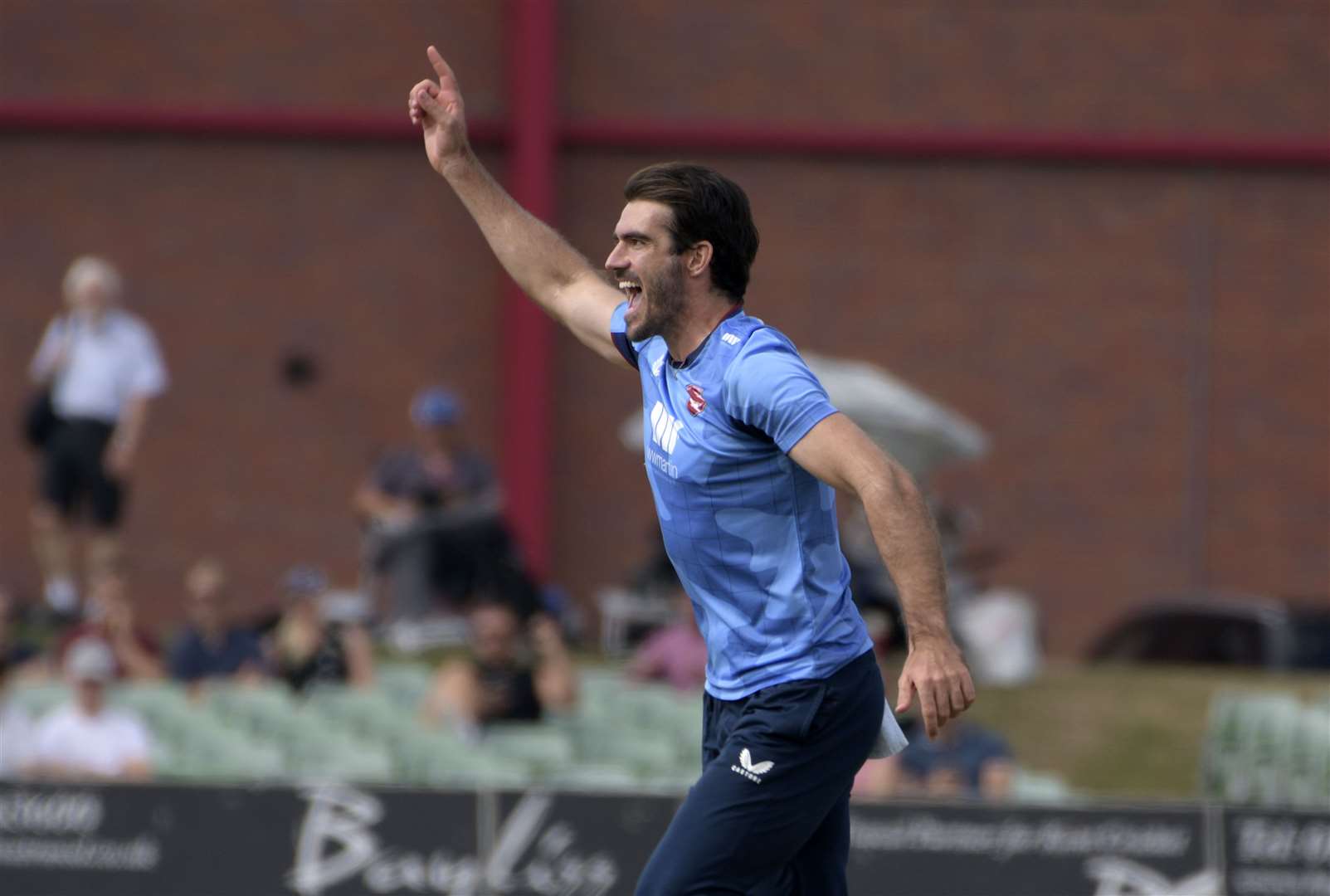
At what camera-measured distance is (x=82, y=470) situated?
14.1 metres

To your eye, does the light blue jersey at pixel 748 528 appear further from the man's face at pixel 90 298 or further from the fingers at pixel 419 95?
the man's face at pixel 90 298

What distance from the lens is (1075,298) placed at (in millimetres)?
19719

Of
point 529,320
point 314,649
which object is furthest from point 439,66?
point 529,320

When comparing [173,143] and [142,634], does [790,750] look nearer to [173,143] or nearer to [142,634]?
[142,634]

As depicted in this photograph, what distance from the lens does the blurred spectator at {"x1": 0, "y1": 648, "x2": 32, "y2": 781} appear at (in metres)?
10.1

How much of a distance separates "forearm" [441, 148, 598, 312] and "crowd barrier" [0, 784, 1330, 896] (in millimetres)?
3428

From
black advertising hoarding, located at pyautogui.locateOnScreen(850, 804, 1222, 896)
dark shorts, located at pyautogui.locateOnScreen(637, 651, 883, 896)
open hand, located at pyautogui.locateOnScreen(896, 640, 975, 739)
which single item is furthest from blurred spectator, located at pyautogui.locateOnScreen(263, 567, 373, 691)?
open hand, located at pyautogui.locateOnScreen(896, 640, 975, 739)

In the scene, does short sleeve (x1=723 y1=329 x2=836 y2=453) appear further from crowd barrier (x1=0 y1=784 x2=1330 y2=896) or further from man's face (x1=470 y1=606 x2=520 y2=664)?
man's face (x1=470 y1=606 x2=520 y2=664)

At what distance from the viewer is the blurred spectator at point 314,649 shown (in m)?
11.8

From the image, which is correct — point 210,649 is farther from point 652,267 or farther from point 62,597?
point 652,267

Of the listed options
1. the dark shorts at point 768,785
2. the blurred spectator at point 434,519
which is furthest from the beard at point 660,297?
the blurred spectator at point 434,519

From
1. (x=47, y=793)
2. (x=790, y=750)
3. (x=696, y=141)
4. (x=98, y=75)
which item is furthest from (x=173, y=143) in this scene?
(x=790, y=750)

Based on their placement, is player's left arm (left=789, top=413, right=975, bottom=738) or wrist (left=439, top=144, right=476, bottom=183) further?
wrist (left=439, top=144, right=476, bottom=183)

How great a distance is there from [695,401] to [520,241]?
1.03 m
